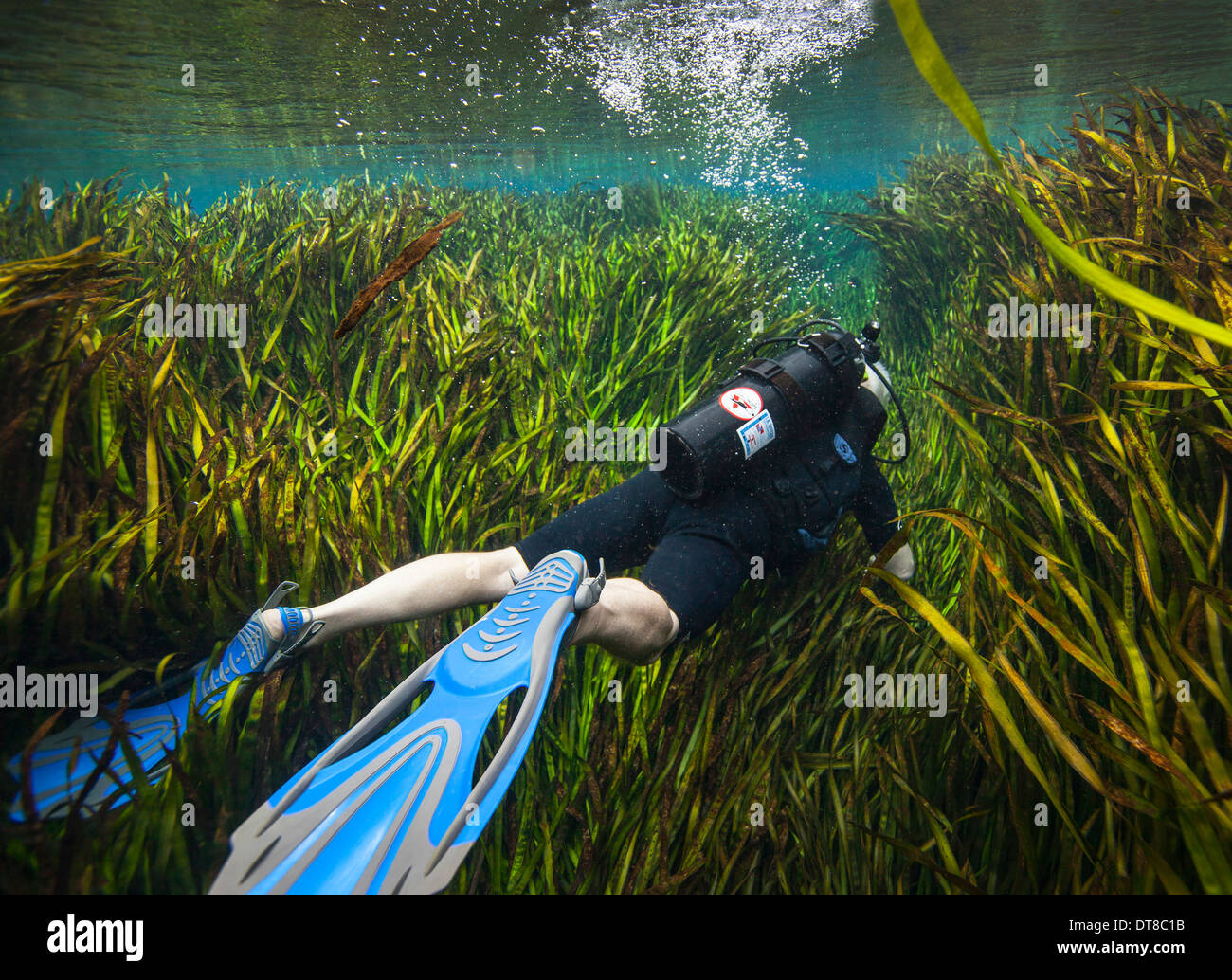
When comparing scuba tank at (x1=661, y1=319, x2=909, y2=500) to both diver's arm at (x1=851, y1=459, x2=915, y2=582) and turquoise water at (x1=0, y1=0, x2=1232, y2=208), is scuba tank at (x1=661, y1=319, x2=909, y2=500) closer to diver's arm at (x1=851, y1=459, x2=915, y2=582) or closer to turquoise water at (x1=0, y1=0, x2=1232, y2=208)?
diver's arm at (x1=851, y1=459, x2=915, y2=582)

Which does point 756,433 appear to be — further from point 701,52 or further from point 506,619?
point 701,52

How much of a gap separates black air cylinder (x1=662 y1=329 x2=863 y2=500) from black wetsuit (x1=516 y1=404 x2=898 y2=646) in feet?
0.31

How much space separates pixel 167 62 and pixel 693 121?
66.7ft

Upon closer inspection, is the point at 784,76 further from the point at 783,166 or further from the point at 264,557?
the point at 783,166

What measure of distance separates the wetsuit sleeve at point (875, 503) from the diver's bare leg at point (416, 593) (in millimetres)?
1559

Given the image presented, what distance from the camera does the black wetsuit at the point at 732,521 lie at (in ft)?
7.22

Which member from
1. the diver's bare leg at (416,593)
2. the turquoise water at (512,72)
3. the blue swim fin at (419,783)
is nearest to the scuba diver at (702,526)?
the diver's bare leg at (416,593)

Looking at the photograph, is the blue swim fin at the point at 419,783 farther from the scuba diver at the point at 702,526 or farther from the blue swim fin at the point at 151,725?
the blue swim fin at the point at 151,725

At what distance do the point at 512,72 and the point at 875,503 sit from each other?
63.2 ft

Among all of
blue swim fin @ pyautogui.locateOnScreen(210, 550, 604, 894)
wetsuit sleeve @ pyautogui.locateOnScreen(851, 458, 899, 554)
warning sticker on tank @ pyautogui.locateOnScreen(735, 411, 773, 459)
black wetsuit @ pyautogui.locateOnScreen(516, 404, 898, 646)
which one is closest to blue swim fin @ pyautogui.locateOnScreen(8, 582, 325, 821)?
blue swim fin @ pyautogui.locateOnScreen(210, 550, 604, 894)
